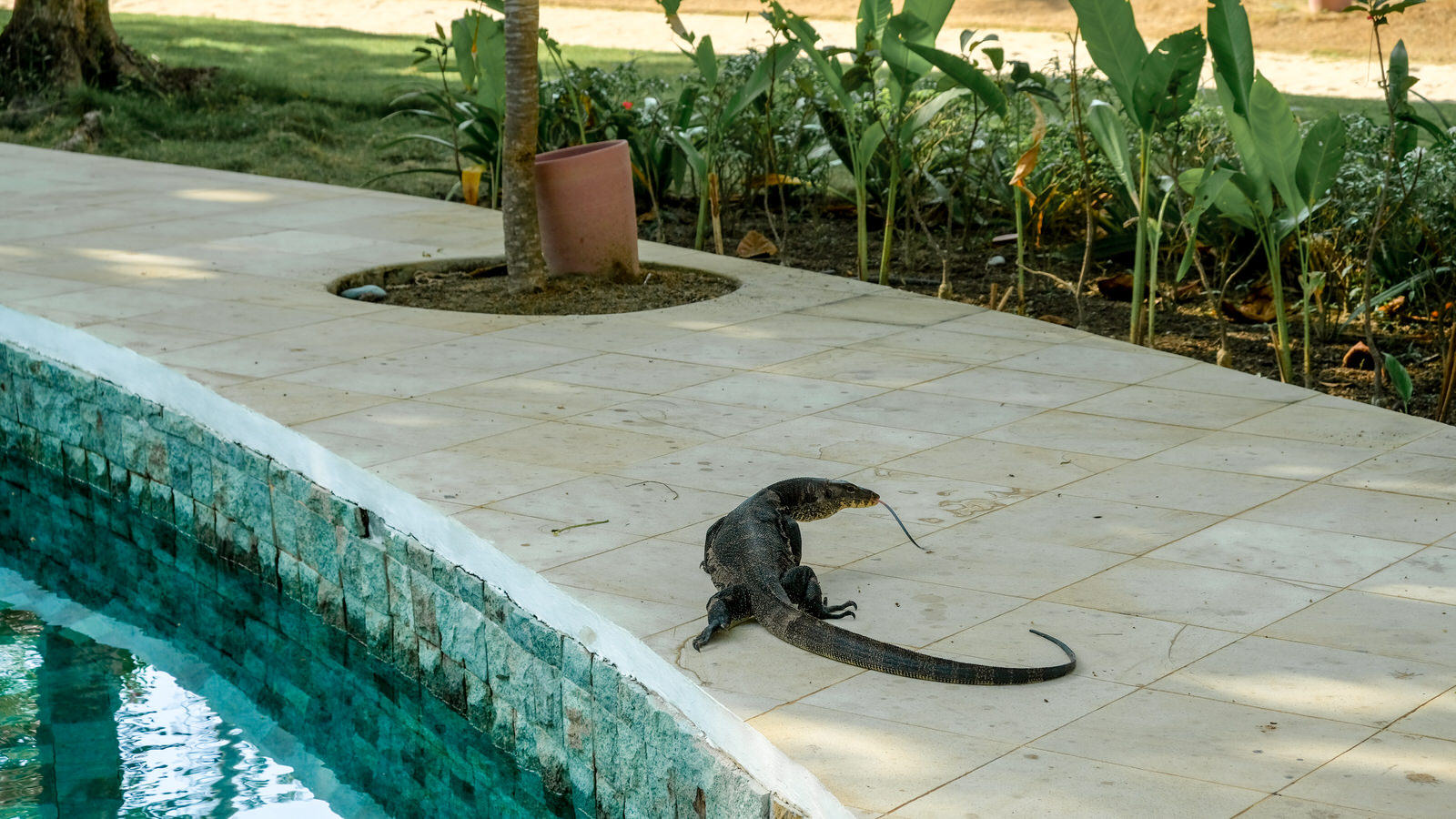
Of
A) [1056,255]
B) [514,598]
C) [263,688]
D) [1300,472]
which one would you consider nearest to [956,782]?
[514,598]

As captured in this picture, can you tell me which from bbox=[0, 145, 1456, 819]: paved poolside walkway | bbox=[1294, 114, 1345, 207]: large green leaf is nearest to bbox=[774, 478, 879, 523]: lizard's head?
bbox=[0, 145, 1456, 819]: paved poolside walkway

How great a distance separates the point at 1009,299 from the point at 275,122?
726 centimetres

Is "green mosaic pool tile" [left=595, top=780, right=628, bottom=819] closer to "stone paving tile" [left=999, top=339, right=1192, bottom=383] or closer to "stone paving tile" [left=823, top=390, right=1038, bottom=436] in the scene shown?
"stone paving tile" [left=823, top=390, right=1038, bottom=436]

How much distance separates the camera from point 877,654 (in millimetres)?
3467

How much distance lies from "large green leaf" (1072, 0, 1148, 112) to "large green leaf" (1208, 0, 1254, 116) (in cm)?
39

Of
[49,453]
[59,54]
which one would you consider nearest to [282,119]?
[59,54]

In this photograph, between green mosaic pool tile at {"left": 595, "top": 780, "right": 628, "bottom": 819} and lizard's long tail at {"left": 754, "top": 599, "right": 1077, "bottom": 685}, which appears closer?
lizard's long tail at {"left": 754, "top": 599, "right": 1077, "bottom": 685}

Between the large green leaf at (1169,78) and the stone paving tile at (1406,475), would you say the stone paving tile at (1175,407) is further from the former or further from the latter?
the large green leaf at (1169,78)

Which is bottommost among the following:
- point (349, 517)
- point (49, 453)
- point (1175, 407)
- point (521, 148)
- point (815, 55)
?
point (49, 453)

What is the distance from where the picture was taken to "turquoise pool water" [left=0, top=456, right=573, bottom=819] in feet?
14.7

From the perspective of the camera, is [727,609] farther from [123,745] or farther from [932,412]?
[123,745]

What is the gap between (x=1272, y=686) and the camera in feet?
11.2

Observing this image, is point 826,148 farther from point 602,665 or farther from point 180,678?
point 602,665

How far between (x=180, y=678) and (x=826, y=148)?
5.61 metres
